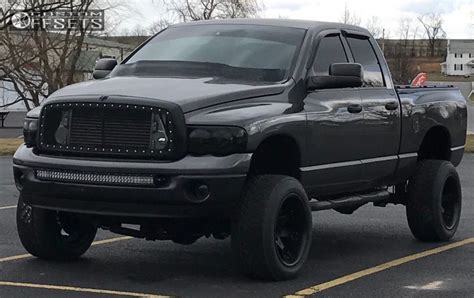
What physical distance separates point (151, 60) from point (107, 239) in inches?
78.0

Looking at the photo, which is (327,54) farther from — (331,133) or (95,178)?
(95,178)

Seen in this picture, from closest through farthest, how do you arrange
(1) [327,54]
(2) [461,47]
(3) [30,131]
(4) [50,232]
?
(3) [30,131] < (4) [50,232] < (1) [327,54] < (2) [461,47]

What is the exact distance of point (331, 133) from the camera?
273 inches

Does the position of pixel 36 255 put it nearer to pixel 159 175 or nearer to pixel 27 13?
pixel 159 175

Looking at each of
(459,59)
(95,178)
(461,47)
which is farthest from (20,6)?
(461,47)

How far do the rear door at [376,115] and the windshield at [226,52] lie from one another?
88cm

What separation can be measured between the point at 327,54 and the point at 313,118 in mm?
931

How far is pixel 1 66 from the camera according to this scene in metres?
41.3

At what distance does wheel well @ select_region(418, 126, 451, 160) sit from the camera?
8.82 m

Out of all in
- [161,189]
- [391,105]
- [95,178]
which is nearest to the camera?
[161,189]

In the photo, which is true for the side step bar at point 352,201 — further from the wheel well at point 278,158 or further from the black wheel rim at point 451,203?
the black wheel rim at point 451,203

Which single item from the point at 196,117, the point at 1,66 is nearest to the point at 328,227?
the point at 196,117

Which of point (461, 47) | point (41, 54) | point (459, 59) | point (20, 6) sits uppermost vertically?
point (20, 6)

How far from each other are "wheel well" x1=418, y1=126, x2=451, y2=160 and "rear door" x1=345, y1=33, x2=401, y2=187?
3.08 ft
